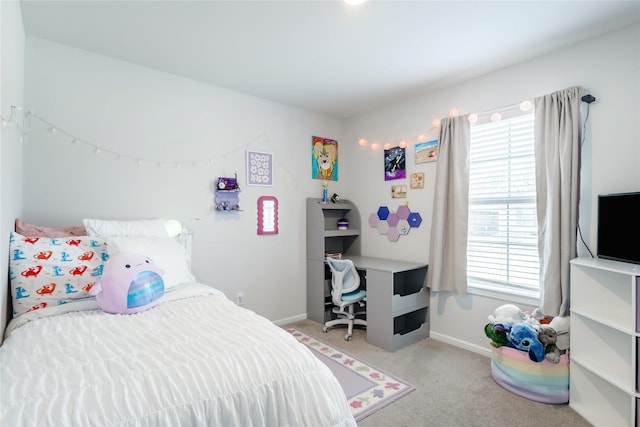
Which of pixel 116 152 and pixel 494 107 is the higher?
pixel 494 107

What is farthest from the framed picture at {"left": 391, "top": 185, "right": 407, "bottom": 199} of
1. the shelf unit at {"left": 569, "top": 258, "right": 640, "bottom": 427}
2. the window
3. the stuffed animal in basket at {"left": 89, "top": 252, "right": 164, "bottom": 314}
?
the stuffed animal in basket at {"left": 89, "top": 252, "right": 164, "bottom": 314}

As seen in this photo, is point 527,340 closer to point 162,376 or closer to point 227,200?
point 162,376

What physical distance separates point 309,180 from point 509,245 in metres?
2.17

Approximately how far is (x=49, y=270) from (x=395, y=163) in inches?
121

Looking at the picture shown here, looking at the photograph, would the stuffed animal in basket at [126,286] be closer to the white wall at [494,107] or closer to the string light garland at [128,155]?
the string light garland at [128,155]

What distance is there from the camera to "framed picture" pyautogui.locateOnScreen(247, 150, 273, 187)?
3295 mm

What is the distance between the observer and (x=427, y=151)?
3229 millimetres

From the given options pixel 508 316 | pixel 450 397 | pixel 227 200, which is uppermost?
pixel 227 200

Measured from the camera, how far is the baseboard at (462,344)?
2782 millimetres

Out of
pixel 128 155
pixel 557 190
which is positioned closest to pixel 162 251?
pixel 128 155

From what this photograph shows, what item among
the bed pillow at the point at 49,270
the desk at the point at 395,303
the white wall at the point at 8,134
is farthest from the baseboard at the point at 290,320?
the white wall at the point at 8,134

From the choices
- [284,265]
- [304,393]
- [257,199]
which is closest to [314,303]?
[284,265]

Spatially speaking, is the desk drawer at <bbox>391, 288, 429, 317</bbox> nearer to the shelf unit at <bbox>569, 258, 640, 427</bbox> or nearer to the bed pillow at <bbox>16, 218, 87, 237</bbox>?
the shelf unit at <bbox>569, 258, 640, 427</bbox>

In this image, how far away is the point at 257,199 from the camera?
3354mm
